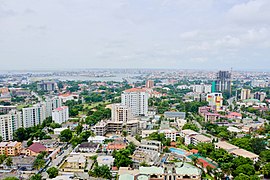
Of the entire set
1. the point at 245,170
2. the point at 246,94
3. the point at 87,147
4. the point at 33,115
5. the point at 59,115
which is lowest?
the point at 87,147

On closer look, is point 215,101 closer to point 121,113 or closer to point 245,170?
point 121,113

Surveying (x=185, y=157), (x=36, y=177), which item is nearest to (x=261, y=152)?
(x=185, y=157)

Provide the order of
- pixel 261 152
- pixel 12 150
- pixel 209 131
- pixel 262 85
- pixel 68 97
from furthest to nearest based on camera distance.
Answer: pixel 262 85 < pixel 68 97 < pixel 209 131 < pixel 12 150 < pixel 261 152

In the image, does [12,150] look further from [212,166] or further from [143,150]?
[212,166]

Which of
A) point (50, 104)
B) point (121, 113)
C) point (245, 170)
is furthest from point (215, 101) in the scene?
point (245, 170)

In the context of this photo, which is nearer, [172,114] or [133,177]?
[133,177]

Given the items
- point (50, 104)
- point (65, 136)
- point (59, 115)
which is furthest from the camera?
point (50, 104)

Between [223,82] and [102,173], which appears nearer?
[102,173]
